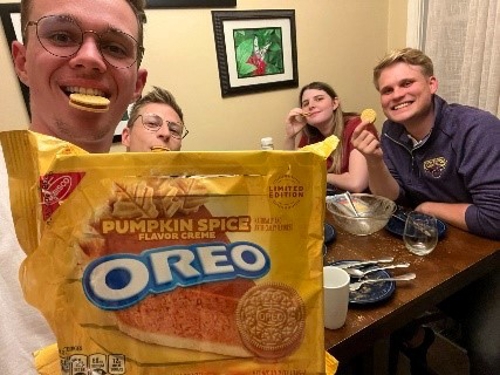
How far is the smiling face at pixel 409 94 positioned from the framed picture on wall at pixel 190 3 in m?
0.99

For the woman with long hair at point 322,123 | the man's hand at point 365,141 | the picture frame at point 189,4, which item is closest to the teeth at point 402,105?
the man's hand at point 365,141

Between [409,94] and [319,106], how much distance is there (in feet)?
2.61

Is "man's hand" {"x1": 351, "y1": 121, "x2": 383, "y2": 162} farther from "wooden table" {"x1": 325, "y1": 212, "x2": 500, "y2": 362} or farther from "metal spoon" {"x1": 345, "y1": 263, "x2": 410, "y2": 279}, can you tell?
"metal spoon" {"x1": 345, "y1": 263, "x2": 410, "y2": 279}

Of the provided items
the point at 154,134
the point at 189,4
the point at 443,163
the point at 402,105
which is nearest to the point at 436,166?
the point at 443,163

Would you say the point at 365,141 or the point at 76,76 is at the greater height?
the point at 76,76

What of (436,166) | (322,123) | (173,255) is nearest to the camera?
(173,255)

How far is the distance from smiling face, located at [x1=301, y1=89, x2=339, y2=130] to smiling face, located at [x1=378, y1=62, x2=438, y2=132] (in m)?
0.71

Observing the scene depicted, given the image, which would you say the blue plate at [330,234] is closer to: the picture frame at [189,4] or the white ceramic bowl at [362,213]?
the white ceramic bowl at [362,213]

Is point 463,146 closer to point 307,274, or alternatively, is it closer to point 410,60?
point 410,60

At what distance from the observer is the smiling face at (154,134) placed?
1335mm

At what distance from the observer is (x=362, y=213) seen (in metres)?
1.31

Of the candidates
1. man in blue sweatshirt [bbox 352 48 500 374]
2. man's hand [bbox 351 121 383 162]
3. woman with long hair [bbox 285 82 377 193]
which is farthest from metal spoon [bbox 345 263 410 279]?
woman with long hair [bbox 285 82 377 193]

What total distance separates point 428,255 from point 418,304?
216 mm

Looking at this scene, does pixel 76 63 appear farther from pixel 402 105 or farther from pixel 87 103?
pixel 402 105
